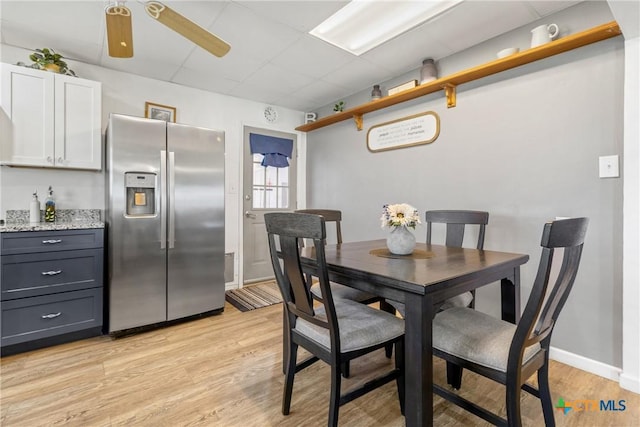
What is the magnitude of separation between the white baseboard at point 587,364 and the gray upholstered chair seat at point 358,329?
147cm

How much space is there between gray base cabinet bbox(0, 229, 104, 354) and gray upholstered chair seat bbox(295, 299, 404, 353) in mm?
1954

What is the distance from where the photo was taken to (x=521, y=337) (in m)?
1.11

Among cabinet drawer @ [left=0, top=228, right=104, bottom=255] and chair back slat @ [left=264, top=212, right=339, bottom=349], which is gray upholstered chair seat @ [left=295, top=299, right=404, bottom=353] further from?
cabinet drawer @ [left=0, top=228, right=104, bottom=255]

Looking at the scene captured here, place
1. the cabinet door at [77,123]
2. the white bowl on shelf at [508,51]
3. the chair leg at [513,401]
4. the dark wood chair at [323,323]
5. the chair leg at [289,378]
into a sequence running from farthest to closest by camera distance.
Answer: the cabinet door at [77,123]
the white bowl on shelf at [508,51]
the chair leg at [289,378]
the dark wood chair at [323,323]
the chair leg at [513,401]

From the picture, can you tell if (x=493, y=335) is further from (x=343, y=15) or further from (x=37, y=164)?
(x=37, y=164)

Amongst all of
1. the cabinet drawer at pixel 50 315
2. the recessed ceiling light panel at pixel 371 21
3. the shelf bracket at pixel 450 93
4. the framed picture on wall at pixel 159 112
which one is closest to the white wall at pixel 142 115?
the framed picture on wall at pixel 159 112

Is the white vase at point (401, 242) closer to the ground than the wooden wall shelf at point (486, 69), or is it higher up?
closer to the ground

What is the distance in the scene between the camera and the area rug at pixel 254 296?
3.24 meters

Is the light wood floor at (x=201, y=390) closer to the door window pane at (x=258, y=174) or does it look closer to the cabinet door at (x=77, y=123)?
the cabinet door at (x=77, y=123)

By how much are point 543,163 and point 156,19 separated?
2.61 m

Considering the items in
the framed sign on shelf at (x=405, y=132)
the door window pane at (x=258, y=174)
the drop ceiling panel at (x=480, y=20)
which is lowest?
the door window pane at (x=258, y=174)

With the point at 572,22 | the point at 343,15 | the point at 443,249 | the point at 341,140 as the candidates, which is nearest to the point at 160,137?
the point at 343,15

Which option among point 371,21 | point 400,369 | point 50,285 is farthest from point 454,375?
point 50,285

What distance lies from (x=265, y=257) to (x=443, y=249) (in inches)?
106
